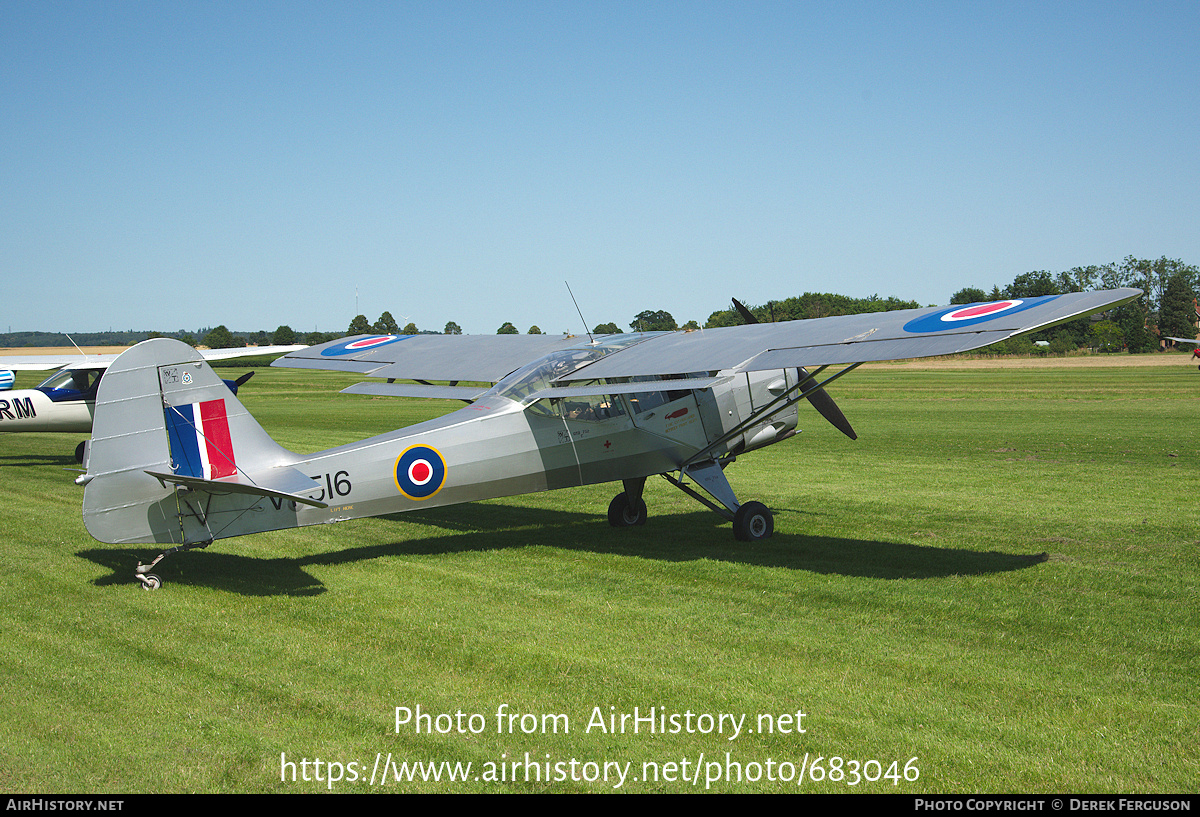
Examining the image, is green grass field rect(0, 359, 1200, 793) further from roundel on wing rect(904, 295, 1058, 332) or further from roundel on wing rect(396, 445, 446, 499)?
roundel on wing rect(904, 295, 1058, 332)

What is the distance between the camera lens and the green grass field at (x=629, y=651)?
434 centimetres

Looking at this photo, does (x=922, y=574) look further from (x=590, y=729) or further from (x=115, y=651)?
(x=115, y=651)

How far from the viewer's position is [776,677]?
546 centimetres

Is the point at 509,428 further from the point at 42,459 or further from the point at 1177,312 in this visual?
the point at 1177,312

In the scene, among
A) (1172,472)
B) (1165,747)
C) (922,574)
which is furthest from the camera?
(1172,472)

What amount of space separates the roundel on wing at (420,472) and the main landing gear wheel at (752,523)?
11.2 ft

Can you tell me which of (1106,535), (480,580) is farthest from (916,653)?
(1106,535)

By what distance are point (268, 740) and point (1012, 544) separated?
7.83 metres

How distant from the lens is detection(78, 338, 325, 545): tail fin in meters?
A: 7.03


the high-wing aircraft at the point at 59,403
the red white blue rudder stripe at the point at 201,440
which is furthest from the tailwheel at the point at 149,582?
the high-wing aircraft at the point at 59,403

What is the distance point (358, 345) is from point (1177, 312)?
3846 inches

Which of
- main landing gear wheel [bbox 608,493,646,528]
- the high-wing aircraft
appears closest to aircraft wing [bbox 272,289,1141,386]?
main landing gear wheel [bbox 608,493,646,528]

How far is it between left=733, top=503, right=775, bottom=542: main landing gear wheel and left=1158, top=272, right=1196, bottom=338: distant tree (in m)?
85.8

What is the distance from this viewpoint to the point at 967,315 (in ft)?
25.9
